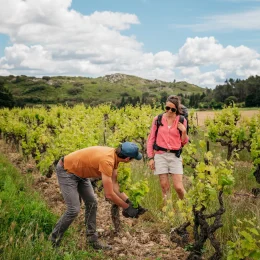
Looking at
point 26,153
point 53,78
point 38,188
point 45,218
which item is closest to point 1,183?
point 38,188

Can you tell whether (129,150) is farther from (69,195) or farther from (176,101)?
A: (176,101)

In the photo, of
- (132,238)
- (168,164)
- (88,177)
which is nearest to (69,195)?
(88,177)

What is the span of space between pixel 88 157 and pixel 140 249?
68.3 inches

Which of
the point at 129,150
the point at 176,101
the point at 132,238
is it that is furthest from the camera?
the point at 176,101

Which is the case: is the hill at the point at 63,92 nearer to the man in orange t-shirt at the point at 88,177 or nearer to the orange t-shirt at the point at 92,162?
the man in orange t-shirt at the point at 88,177

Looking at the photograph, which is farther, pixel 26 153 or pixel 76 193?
pixel 26 153

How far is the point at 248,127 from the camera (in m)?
11.9

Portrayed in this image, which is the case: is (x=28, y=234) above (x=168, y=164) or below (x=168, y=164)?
below

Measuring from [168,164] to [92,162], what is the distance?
6.13 feet

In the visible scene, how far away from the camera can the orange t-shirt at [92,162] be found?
13.9 feet

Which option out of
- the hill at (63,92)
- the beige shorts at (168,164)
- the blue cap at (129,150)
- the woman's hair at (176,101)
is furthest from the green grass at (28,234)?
the hill at (63,92)

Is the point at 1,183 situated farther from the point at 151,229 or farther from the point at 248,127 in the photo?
the point at 248,127

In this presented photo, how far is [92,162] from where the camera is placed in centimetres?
442

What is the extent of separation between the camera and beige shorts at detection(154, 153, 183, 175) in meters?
5.84
